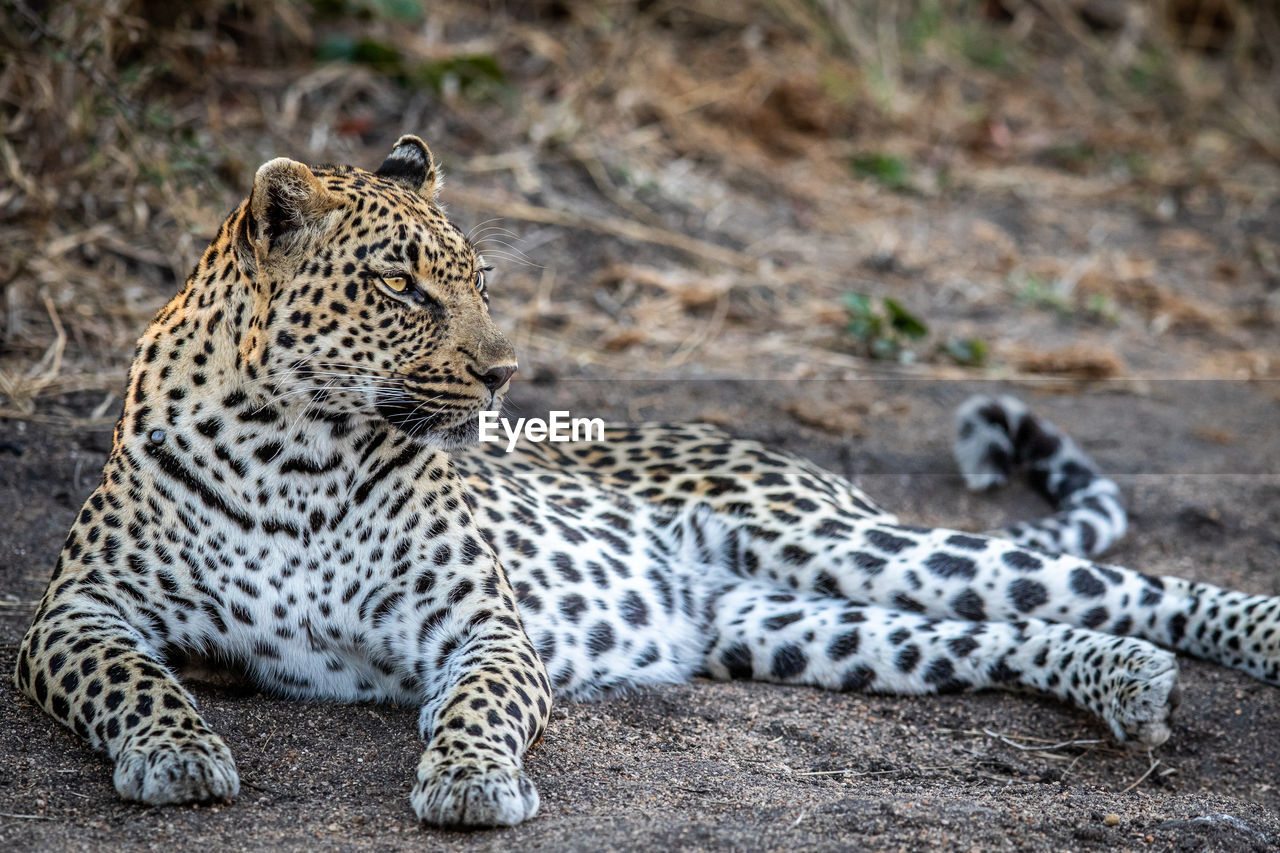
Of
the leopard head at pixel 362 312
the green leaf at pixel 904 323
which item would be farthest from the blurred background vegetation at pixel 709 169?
the leopard head at pixel 362 312

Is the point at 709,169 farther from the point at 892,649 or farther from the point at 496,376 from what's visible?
the point at 496,376

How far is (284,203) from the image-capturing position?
3.80 metres

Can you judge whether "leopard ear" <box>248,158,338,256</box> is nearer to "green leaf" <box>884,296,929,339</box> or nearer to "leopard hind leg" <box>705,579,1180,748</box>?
"leopard hind leg" <box>705,579,1180,748</box>

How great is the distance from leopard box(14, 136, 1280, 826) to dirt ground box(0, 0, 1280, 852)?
0.46 feet

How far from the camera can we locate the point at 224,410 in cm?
396

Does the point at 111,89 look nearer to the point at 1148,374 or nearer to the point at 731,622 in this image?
the point at 731,622

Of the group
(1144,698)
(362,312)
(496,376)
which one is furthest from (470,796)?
(1144,698)

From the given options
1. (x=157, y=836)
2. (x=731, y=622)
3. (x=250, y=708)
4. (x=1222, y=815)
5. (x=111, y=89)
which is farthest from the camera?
(x=111, y=89)

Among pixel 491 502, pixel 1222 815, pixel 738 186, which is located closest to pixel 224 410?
pixel 491 502

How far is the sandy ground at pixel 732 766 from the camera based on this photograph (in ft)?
11.3

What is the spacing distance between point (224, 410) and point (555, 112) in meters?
6.98

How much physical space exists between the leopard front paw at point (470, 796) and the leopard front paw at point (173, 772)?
0.50m

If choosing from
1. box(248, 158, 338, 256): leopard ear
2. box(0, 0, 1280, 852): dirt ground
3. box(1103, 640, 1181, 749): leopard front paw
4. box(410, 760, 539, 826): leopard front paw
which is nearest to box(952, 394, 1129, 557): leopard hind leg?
box(0, 0, 1280, 852): dirt ground

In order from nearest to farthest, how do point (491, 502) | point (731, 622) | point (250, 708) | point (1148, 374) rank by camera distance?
point (250, 708), point (491, 502), point (731, 622), point (1148, 374)
